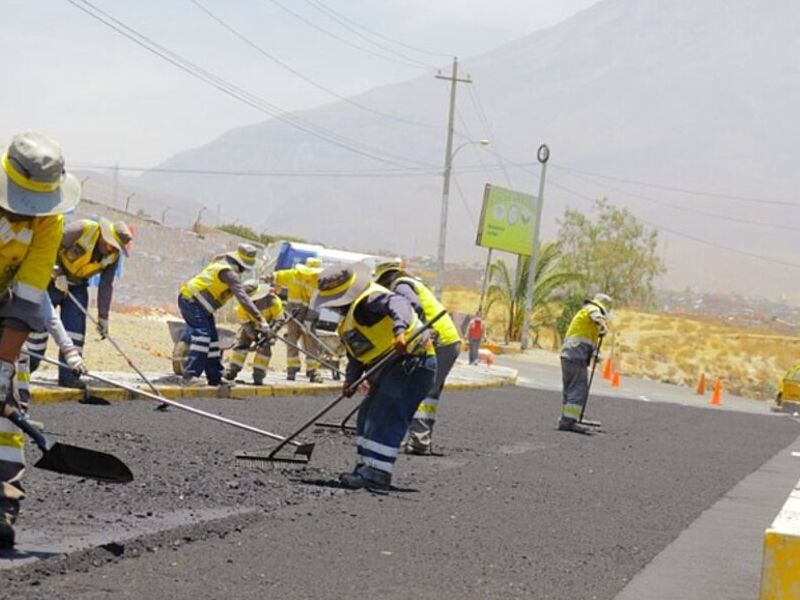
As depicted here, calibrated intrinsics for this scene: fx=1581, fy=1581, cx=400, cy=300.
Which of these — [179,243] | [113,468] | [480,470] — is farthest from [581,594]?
[179,243]

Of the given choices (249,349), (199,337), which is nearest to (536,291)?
(249,349)

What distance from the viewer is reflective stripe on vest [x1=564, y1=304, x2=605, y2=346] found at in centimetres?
1914

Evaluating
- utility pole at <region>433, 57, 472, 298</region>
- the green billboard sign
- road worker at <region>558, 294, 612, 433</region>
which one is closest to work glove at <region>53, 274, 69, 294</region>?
road worker at <region>558, 294, 612, 433</region>

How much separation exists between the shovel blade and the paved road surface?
26cm

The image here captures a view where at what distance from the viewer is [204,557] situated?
750cm

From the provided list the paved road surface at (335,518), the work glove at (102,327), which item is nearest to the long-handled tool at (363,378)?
the paved road surface at (335,518)

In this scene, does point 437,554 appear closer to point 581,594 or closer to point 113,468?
point 581,594

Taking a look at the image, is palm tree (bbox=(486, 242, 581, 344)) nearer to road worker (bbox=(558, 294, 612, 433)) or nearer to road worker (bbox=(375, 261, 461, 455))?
road worker (bbox=(558, 294, 612, 433))

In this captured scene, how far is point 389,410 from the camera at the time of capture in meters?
11.3

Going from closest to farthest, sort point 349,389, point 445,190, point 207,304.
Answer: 1. point 349,389
2. point 207,304
3. point 445,190

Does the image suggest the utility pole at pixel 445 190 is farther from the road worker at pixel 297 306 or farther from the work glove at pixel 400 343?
the work glove at pixel 400 343

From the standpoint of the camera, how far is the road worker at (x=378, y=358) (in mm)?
11016

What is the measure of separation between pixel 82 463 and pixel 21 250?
130 cm

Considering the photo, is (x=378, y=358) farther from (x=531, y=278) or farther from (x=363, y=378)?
(x=531, y=278)
